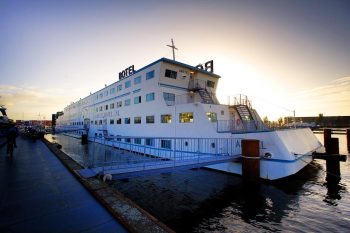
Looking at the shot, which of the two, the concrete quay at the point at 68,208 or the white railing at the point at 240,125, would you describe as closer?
the concrete quay at the point at 68,208

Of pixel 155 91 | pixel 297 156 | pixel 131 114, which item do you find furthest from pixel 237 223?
pixel 131 114

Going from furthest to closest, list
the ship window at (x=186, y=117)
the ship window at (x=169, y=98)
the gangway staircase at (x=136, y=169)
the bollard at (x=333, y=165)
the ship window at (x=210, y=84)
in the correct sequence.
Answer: the ship window at (x=210, y=84), the ship window at (x=169, y=98), the ship window at (x=186, y=117), the bollard at (x=333, y=165), the gangway staircase at (x=136, y=169)

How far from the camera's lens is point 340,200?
988cm

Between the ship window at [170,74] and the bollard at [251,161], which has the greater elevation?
the ship window at [170,74]

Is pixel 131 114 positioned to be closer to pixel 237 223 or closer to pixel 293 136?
pixel 293 136

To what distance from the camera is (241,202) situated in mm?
9844

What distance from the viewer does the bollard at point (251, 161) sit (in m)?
12.7

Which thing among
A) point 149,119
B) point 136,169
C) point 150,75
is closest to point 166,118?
point 149,119

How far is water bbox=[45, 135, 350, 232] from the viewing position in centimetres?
755

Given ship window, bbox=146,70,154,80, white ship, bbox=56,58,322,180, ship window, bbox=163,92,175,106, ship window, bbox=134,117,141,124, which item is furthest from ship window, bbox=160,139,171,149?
ship window, bbox=146,70,154,80

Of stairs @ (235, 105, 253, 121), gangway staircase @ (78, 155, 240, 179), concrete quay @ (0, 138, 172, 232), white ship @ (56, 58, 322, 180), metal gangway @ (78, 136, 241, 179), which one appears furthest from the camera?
stairs @ (235, 105, 253, 121)

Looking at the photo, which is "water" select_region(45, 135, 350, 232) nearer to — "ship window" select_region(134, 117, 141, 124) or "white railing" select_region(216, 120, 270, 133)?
"white railing" select_region(216, 120, 270, 133)

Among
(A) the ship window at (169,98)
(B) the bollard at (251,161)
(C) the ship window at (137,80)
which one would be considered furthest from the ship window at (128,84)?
(B) the bollard at (251,161)

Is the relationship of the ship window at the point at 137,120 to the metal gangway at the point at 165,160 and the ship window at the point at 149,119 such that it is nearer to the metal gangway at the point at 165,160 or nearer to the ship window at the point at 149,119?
the ship window at the point at 149,119
